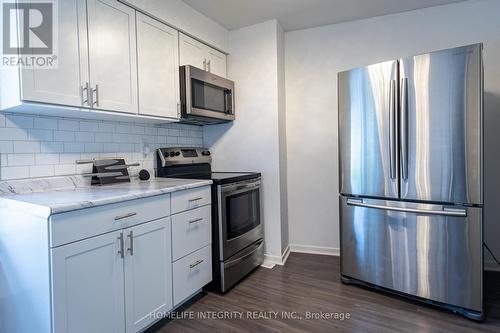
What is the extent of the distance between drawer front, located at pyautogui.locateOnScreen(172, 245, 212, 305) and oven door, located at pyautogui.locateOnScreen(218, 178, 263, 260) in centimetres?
14

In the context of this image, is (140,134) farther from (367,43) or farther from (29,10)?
(367,43)

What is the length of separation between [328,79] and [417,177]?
1.51m

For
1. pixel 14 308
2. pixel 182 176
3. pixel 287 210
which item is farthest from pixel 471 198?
pixel 14 308

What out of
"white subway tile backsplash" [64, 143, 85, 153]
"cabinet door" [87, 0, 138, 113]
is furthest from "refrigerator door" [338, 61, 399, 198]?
"white subway tile backsplash" [64, 143, 85, 153]

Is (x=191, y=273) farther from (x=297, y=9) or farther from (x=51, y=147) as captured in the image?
(x=297, y=9)

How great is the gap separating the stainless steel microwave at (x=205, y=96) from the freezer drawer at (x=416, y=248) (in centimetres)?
142

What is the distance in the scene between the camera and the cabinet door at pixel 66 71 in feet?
5.01

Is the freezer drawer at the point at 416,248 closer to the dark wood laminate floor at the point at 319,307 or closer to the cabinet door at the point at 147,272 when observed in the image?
the dark wood laminate floor at the point at 319,307

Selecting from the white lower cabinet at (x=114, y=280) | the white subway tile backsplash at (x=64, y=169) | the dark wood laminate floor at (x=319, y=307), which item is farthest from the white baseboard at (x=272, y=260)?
the white subway tile backsplash at (x=64, y=169)

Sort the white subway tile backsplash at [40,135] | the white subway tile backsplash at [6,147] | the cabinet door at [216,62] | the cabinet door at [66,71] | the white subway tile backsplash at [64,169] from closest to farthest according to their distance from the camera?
the cabinet door at [66,71] → the white subway tile backsplash at [6,147] → the white subway tile backsplash at [40,135] → the white subway tile backsplash at [64,169] → the cabinet door at [216,62]

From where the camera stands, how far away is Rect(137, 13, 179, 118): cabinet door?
2.13 m

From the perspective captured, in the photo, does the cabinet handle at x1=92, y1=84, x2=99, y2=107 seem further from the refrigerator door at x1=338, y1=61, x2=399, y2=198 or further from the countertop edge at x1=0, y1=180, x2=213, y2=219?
the refrigerator door at x1=338, y1=61, x2=399, y2=198

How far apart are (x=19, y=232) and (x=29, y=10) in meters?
1.16

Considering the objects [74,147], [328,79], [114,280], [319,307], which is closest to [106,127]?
[74,147]
